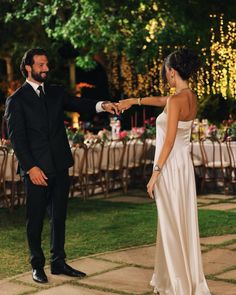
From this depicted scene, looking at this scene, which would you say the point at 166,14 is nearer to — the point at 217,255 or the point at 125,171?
the point at 125,171

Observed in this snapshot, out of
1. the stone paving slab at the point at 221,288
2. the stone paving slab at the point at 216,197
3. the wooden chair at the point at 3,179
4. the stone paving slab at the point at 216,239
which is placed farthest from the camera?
the stone paving slab at the point at 216,197

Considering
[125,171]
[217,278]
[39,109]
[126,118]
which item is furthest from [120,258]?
[126,118]

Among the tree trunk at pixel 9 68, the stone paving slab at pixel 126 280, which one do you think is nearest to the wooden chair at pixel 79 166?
the stone paving slab at pixel 126 280

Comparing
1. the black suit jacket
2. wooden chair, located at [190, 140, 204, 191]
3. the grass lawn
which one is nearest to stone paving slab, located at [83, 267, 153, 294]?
the grass lawn

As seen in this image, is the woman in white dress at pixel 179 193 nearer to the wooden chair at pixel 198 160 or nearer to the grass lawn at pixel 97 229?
the grass lawn at pixel 97 229

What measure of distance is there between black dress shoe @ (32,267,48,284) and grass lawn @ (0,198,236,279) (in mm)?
438

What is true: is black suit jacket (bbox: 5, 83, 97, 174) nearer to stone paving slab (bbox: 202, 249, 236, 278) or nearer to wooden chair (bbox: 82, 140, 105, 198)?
stone paving slab (bbox: 202, 249, 236, 278)

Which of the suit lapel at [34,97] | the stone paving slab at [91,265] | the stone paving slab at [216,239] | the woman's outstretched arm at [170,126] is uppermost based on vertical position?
the suit lapel at [34,97]

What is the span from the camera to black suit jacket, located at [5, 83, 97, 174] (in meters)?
5.53

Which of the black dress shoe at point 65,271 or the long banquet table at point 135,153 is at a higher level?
the long banquet table at point 135,153

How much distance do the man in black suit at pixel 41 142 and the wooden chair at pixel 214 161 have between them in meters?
5.16

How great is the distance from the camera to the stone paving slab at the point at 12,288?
5.49 m

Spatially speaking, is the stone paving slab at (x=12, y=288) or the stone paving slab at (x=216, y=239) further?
the stone paving slab at (x=216, y=239)

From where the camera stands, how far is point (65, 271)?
19.2ft
